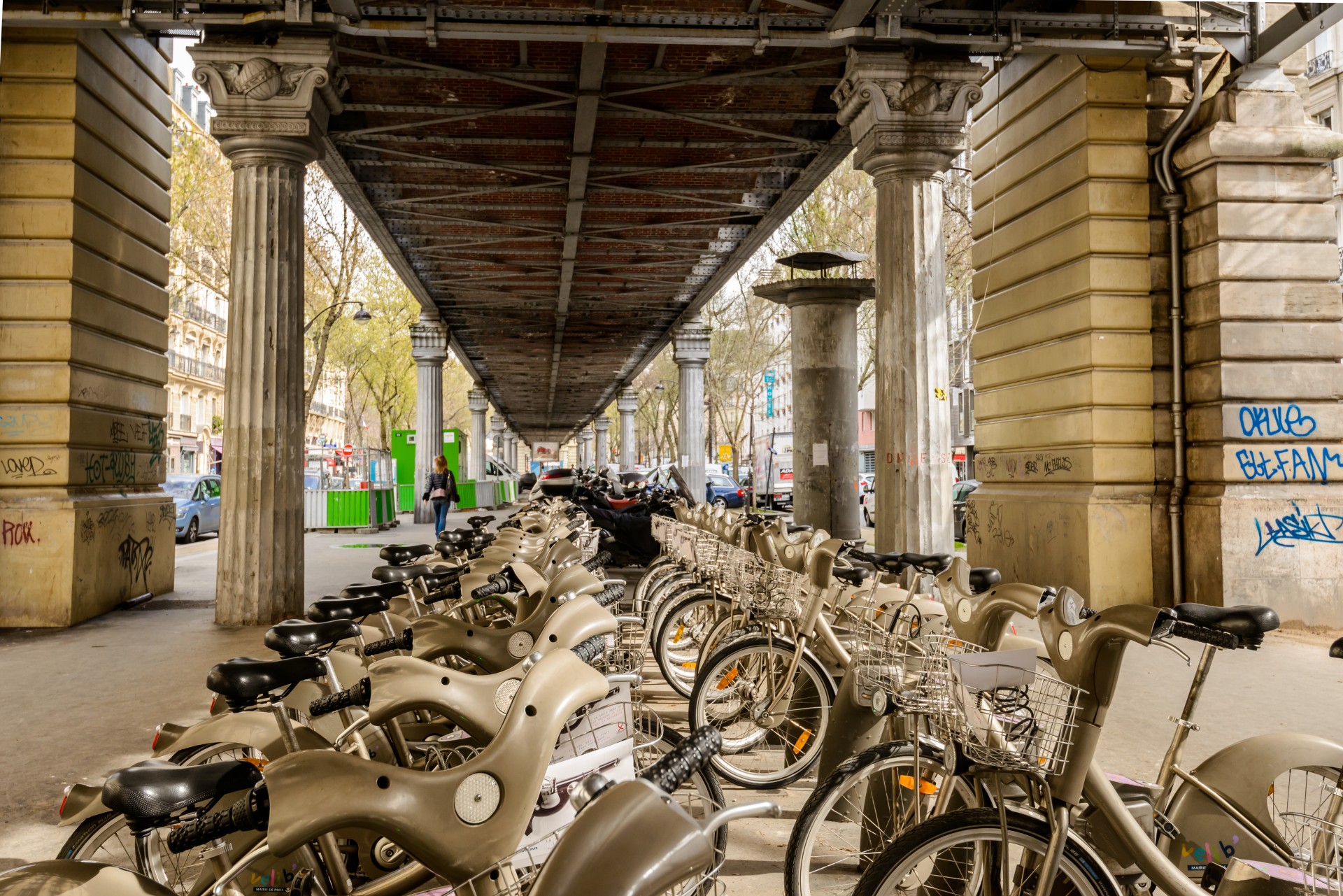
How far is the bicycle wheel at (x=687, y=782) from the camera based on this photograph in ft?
10.9

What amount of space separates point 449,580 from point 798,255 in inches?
567

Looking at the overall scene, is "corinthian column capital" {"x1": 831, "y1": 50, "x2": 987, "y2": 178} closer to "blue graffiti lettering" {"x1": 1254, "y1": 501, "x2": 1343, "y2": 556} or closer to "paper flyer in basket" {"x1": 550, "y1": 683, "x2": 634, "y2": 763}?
"blue graffiti lettering" {"x1": 1254, "y1": 501, "x2": 1343, "y2": 556}

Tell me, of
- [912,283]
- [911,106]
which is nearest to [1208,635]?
[912,283]

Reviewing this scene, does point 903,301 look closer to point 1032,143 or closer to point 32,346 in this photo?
point 1032,143

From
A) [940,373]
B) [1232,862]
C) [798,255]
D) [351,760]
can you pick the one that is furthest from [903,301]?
[798,255]

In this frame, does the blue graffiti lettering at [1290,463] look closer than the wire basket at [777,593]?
No

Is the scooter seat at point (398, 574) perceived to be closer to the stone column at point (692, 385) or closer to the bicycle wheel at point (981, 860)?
the bicycle wheel at point (981, 860)

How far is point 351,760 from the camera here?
180 centimetres

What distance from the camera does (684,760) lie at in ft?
5.13

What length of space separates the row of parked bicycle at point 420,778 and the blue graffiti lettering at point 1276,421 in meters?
7.88

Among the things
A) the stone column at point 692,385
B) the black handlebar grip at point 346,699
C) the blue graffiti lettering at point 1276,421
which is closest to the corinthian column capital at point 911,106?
the blue graffiti lettering at point 1276,421

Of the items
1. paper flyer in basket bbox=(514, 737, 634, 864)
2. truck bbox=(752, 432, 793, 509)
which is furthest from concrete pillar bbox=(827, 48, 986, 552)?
truck bbox=(752, 432, 793, 509)

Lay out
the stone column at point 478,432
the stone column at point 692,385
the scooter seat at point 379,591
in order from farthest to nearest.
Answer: the stone column at point 478,432 < the stone column at point 692,385 < the scooter seat at point 379,591

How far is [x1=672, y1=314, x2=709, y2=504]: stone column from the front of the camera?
80.9 ft
